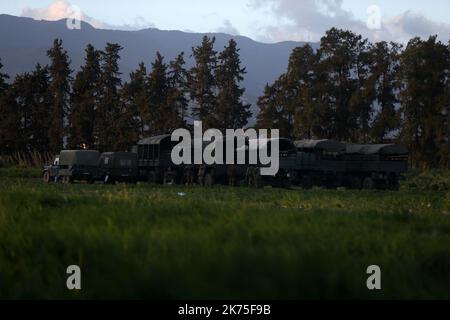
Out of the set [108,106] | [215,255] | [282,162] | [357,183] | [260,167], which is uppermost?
[108,106]

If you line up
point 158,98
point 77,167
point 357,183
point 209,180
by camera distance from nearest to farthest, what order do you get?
point 209,180
point 357,183
point 77,167
point 158,98

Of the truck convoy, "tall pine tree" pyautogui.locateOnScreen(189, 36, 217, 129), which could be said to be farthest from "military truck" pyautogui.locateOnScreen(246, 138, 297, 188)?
"tall pine tree" pyautogui.locateOnScreen(189, 36, 217, 129)

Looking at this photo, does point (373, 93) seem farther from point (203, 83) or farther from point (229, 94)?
point (203, 83)

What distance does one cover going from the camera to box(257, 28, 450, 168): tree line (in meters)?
56.4

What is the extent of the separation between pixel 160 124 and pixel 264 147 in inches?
1115

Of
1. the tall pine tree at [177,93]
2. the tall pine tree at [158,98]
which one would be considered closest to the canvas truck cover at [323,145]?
the tall pine tree at [177,93]

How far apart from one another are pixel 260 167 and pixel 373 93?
1098 inches

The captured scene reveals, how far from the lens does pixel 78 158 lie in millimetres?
39000

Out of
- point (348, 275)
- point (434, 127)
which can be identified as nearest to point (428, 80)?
point (434, 127)

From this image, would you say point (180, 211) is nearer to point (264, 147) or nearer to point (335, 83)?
point (264, 147)

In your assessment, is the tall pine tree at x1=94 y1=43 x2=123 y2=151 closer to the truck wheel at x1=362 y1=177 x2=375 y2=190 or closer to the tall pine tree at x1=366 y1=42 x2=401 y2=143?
the tall pine tree at x1=366 y1=42 x2=401 y2=143

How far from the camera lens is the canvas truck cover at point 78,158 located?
38.9m

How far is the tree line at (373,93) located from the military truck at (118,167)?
962 inches

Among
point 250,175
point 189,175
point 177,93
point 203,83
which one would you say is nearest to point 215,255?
point 250,175
